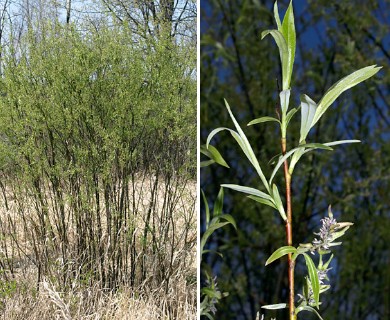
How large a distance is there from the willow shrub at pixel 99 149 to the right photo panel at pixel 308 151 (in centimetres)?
39

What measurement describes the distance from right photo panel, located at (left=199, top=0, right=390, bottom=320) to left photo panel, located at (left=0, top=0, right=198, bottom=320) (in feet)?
1.28

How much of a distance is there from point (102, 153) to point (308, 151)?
1.16 meters

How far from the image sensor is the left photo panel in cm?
319

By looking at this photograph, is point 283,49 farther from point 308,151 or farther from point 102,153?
point 102,153

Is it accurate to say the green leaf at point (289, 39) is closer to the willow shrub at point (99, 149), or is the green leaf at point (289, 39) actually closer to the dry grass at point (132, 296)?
the willow shrub at point (99, 149)

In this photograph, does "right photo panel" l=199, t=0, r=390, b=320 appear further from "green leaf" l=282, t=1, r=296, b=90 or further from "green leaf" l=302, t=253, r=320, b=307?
"green leaf" l=302, t=253, r=320, b=307

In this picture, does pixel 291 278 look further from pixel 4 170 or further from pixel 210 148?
pixel 4 170

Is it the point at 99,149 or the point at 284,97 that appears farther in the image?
the point at 99,149

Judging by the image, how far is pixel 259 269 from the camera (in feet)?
9.32

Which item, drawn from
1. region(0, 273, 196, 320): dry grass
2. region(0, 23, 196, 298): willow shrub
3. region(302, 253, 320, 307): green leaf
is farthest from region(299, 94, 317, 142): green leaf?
region(0, 273, 196, 320): dry grass

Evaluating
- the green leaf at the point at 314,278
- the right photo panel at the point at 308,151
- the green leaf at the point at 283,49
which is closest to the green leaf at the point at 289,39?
the green leaf at the point at 283,49

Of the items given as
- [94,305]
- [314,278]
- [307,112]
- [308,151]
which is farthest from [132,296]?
[307,112]

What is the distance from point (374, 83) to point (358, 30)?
0.24 m

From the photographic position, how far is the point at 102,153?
130 inches
